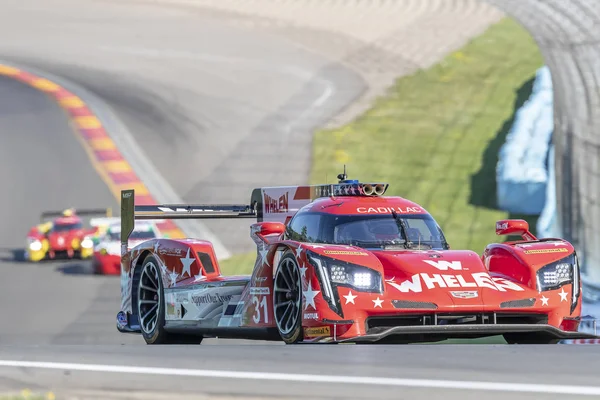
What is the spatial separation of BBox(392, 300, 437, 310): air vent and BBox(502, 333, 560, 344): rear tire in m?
A: 1.32

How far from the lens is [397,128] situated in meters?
43.0

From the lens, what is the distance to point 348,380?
6.59 metres

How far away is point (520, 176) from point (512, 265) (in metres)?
24.9

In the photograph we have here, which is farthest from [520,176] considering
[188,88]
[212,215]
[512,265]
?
[512,265]

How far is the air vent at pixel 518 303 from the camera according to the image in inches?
412

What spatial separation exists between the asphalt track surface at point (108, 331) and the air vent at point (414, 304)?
0.91 metres

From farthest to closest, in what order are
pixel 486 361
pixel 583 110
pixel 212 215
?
pixel 583 110, pixel 212 215, pixel 486 361

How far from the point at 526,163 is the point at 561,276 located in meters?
26.1

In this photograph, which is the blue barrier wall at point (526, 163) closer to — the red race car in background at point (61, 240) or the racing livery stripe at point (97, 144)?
the racing livery stripe at point (97, 144)

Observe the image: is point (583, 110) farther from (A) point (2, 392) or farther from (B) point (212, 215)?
(A) point (2, 392)

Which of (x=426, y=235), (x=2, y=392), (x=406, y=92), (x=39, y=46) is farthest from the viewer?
(x=39, y=46)

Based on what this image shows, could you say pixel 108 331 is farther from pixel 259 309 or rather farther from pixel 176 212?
pixel 259 309

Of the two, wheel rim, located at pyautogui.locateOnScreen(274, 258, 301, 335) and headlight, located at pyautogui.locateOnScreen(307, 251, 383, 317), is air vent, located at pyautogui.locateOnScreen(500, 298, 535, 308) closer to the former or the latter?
headlight, located at pyautogui.locateOnScreen(307, 251, 383, 317)

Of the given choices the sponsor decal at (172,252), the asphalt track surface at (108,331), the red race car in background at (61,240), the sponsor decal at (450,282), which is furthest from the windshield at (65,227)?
the sponsor decal at (450,282)
